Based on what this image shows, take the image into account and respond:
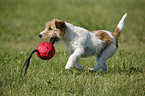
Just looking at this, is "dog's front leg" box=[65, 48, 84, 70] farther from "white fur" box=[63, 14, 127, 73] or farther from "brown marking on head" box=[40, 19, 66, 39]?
"brown marking on head" box=[40, 19, 66, 39]

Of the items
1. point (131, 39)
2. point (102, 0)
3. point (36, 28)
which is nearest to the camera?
point (131, 39)

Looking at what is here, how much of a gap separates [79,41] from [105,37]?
714 mm

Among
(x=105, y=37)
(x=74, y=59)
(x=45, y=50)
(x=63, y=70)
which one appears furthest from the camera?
(x=105, y=37)

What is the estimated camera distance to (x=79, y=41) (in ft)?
14.0

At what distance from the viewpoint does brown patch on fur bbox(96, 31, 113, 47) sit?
454 cm

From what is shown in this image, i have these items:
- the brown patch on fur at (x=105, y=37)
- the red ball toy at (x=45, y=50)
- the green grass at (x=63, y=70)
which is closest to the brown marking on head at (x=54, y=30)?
the red ball toy at (x=45, y=50)

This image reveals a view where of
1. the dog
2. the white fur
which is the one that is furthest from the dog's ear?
the white fur

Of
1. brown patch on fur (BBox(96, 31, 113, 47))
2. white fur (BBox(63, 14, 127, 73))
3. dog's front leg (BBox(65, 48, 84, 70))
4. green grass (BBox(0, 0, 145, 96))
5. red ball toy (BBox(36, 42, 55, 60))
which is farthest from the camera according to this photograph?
brown patch on fur (BBox(96, 31, 113, 47))

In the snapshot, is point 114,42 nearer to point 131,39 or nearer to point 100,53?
point 100,53

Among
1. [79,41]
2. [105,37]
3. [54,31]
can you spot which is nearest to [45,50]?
[54,31]

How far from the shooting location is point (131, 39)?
30.6 ft

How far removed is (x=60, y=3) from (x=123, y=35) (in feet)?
27.1

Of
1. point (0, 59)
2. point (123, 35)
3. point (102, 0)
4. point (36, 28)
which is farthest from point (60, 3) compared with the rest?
point (0, 59)

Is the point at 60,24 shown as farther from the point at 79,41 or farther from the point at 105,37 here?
the point at 105,37
